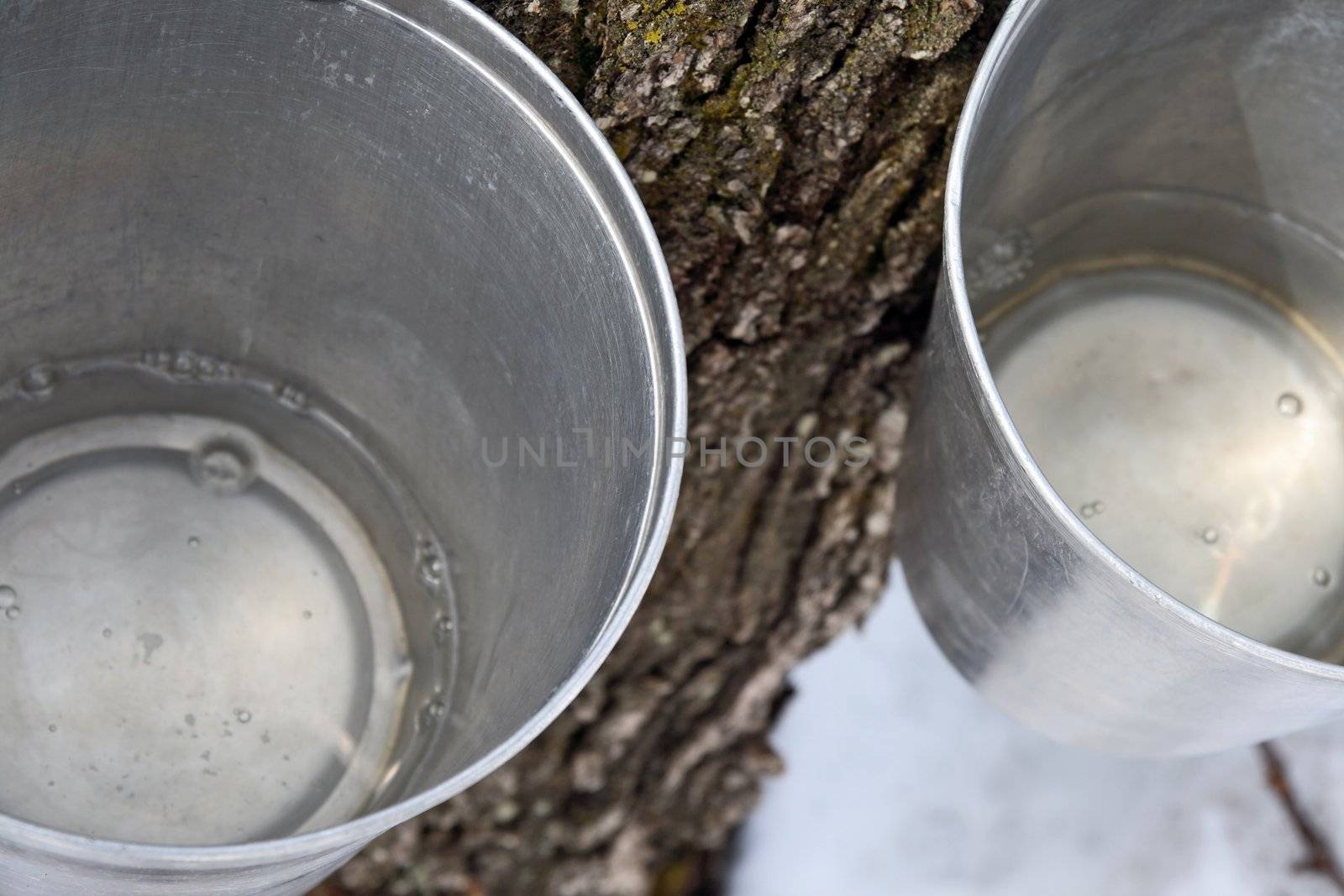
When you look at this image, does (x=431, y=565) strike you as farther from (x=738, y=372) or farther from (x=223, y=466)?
(x=738, y=372)

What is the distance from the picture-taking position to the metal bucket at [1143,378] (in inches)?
29.1

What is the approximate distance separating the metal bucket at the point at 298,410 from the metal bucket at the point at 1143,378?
223 millimetres

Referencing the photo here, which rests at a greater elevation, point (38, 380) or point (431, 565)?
point (38, 380)

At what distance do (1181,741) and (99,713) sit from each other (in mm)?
794

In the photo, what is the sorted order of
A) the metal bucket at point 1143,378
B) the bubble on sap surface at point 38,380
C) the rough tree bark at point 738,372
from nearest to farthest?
1. the metal bucket at point 1143,378
2. the rough tree bark at point 738,372
3. the bubble on sap surface at point 38,380

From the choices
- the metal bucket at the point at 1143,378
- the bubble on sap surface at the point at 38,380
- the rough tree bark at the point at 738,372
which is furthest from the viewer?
the bubble on sap surface at the point at 38,380

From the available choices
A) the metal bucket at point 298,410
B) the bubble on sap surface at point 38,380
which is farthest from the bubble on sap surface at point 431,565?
the bubble on sap surface at point 38,380

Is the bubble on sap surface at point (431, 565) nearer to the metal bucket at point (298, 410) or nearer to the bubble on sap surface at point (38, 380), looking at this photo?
the metal bucket at point (298, 410)

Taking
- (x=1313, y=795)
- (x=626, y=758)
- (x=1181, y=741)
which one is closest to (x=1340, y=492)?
(x=1181, y=741)

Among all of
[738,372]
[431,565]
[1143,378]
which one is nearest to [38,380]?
[431,565]

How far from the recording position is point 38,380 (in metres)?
1.08

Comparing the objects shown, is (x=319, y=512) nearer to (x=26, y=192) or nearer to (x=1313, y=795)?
(x=26, y=192)

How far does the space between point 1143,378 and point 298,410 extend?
74cm

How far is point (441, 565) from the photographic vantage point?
1.11 m
